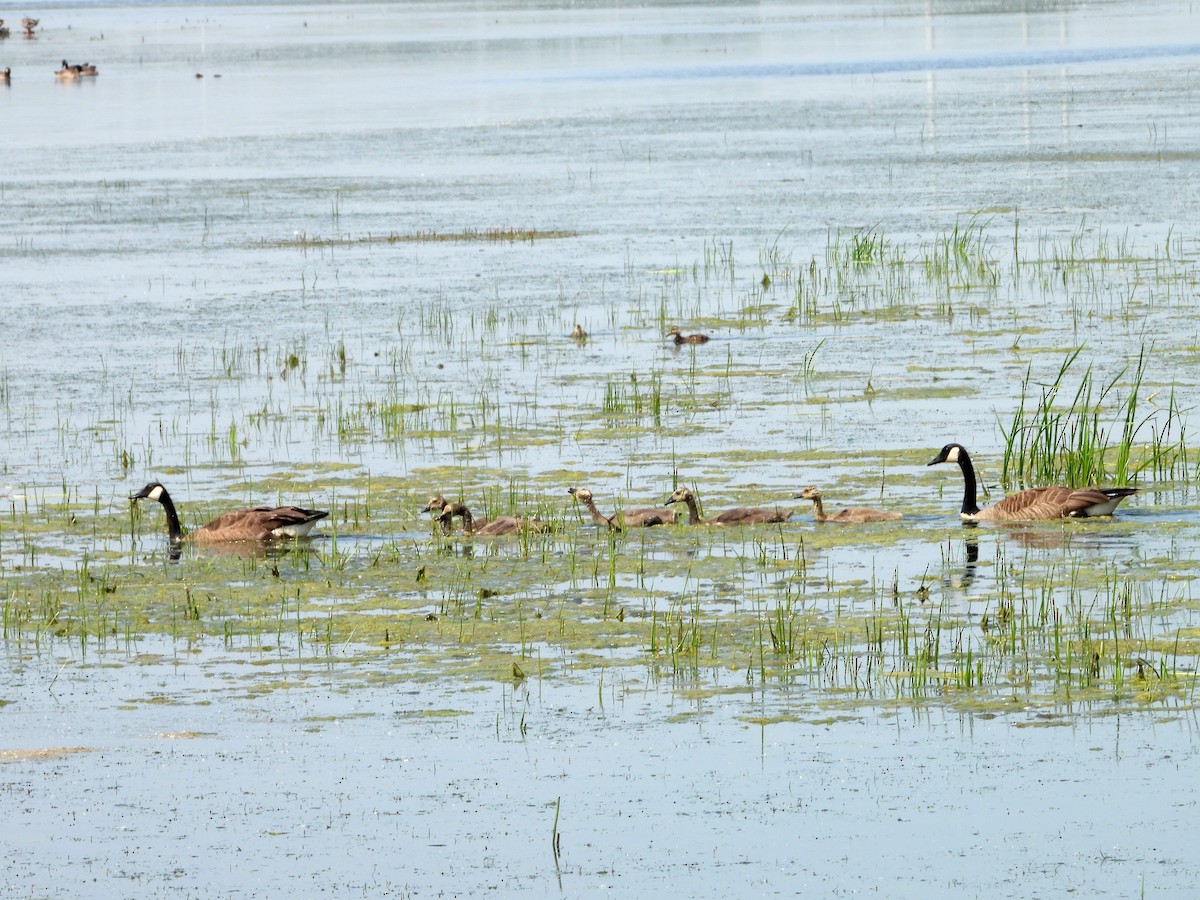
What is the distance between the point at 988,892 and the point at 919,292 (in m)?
17.7

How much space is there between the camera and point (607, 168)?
4178 cm

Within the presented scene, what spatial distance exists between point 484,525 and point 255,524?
1631 mm

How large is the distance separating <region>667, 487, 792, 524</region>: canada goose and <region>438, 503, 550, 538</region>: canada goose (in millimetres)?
1037

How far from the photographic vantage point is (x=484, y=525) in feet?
47.7

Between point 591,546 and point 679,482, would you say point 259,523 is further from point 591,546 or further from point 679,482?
point 679,482

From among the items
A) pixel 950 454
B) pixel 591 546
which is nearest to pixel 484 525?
pixel 591 546

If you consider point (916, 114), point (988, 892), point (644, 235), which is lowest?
point (988, 892)

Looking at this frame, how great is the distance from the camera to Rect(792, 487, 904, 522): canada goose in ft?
46.9

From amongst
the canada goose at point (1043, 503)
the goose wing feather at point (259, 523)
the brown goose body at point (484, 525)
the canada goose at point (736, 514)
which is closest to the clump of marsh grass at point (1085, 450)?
the canada goose at point (1043, 503)

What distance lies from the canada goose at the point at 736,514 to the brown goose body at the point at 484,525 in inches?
40.8

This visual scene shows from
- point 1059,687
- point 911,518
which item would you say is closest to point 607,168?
point 911,518

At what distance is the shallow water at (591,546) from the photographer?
8.92 m

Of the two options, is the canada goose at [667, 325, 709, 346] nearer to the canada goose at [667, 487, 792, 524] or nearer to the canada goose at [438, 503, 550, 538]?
the canada goose at [667, 487, 792, 524]

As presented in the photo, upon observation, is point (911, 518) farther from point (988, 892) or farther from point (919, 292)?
point (919, 292)
